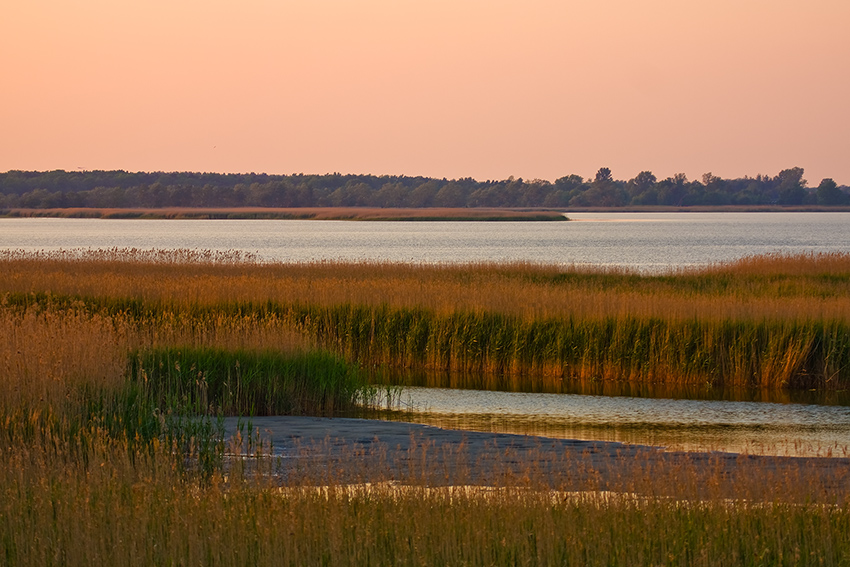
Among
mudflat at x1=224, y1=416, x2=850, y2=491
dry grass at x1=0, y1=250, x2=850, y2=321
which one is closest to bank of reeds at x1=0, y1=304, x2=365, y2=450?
mudflat at x1=224, y1=416, x2=850, y2=491

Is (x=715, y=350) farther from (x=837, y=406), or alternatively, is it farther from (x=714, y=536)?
(x=714, y=536)

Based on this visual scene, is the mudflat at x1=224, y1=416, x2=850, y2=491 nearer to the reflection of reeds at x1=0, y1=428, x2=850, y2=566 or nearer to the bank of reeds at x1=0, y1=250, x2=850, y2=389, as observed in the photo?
the reflection of reeds at x1=0, y1=428, x2=850, y2=566

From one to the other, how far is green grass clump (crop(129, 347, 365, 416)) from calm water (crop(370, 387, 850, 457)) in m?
1.19

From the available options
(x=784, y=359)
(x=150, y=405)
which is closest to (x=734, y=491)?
(x=150, y=405)

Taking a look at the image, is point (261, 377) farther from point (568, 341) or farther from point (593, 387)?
point (568, 341)

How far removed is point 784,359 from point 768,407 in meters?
2.71

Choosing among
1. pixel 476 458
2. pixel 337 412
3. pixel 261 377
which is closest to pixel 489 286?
pixel 337 412

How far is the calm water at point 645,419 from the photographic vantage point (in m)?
14.4

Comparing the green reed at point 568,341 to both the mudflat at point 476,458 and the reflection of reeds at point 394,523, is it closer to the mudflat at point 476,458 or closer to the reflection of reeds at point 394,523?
the mudflat at point 476,458

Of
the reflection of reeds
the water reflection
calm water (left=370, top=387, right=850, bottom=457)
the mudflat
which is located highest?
the reflection of reeds

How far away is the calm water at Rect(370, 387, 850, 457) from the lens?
14359 mm

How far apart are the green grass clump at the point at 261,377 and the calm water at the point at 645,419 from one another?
1195 mm

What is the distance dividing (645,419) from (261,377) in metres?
6.42

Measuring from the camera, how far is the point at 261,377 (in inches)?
637
